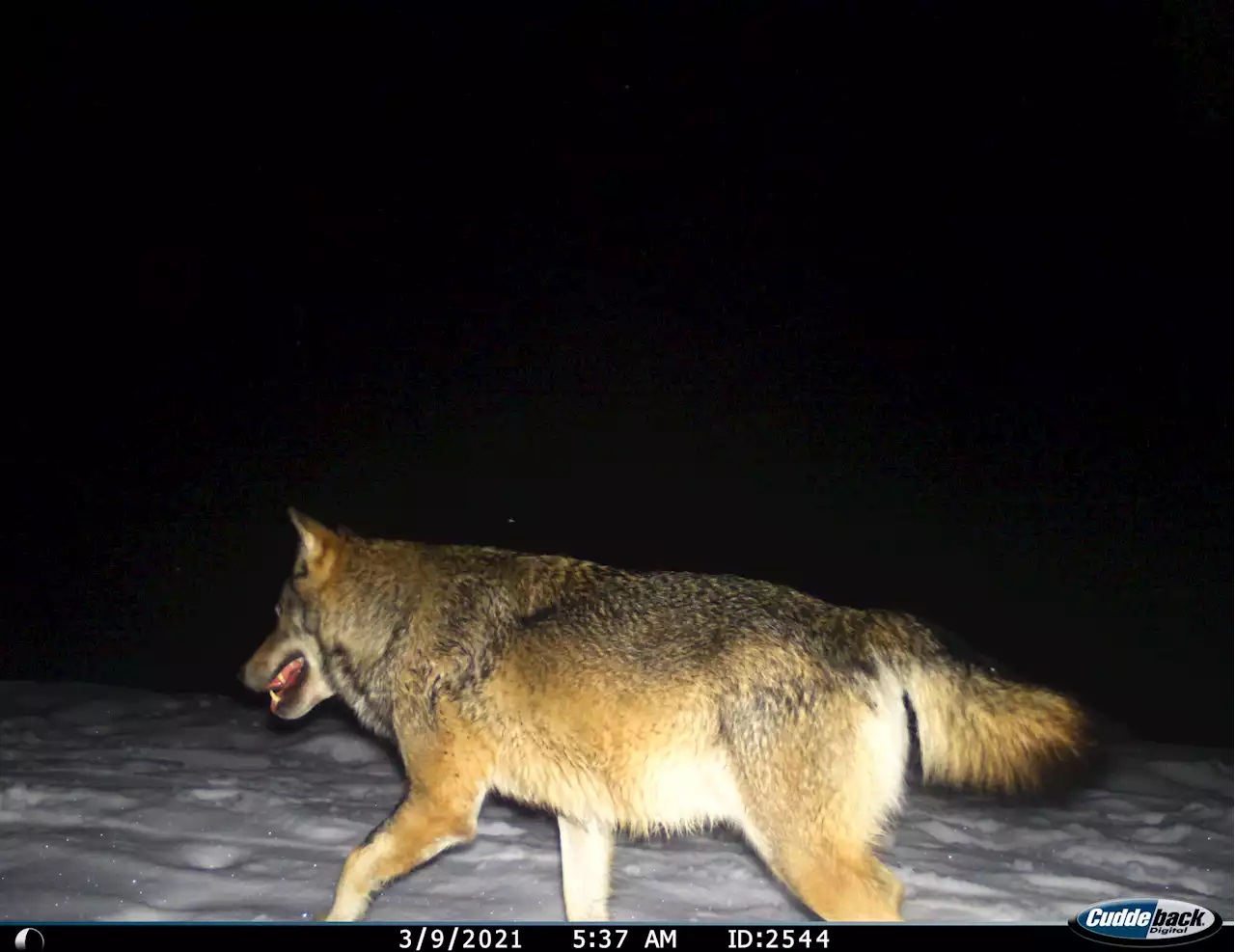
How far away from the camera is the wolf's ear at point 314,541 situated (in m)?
3.76

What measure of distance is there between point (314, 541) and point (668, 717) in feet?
5.91

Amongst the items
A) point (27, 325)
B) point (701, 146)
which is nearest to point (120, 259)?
point (27, 325)

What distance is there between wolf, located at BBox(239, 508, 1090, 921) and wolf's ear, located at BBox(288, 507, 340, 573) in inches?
11.7

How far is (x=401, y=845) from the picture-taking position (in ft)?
10.4

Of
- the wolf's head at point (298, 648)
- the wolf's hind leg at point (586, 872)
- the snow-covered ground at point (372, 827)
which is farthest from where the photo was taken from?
the wolf's head at point (298, 648)

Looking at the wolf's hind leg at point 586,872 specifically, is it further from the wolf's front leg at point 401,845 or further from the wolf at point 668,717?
the wolf's front leg at point 401,845

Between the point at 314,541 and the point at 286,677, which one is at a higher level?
the point at 314,541

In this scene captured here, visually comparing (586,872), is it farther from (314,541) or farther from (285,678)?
(314,541)

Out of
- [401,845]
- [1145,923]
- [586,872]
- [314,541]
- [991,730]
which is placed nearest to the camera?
[991,730]

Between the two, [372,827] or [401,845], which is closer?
[401,845]

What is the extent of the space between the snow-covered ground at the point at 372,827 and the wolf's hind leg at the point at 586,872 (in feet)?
0.59

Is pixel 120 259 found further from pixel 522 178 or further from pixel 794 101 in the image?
pixel 794 101

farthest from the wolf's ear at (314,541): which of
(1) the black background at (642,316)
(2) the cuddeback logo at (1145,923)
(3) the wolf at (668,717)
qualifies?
(1) the black background at (642,316)
